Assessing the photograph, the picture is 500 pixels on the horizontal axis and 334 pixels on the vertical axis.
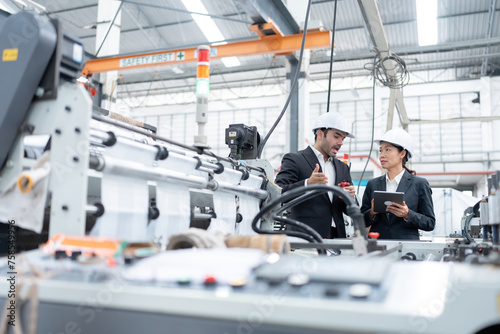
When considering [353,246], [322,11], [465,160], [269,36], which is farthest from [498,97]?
[353,246]

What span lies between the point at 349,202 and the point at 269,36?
3.92m

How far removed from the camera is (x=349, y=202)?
137cm

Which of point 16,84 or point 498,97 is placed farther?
point 498,97

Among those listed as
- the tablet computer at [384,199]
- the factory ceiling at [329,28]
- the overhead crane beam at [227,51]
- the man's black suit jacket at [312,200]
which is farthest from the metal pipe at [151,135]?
the factory ceiling at [329,28]

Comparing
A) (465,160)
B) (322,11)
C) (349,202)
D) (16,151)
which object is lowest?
(349,202)

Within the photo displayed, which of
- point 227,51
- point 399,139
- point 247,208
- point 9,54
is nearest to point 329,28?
point 227,51

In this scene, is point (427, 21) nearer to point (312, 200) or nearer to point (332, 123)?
point (332, 123)

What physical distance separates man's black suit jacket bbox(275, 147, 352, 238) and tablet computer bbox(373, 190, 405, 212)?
0.19 metres

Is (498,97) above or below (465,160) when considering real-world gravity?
above

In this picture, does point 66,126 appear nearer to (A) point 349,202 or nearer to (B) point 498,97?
(A) point 349,202

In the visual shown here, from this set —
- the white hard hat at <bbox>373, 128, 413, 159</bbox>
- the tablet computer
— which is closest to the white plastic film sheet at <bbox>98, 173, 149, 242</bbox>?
the tablet computer

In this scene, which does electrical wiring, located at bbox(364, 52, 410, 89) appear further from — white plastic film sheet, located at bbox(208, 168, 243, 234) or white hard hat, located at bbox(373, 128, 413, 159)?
white plastic film sheet, located at bbox(208, 168, 243, 234)

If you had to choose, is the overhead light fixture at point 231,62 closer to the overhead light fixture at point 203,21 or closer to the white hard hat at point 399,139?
the overhead light fixture at point 203,21

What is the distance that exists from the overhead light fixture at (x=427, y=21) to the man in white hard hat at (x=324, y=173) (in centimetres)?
694
